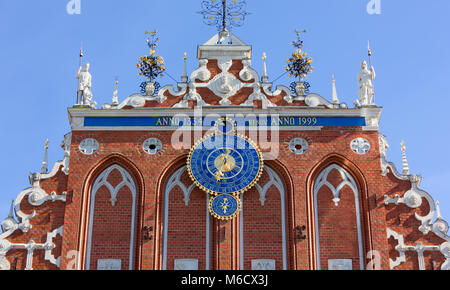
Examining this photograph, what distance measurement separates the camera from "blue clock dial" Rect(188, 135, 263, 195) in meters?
23.3

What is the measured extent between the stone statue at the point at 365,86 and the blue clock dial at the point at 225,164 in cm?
370

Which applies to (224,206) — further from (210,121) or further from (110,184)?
(110,184)

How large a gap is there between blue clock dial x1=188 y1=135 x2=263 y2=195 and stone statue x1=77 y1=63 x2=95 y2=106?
369 cm

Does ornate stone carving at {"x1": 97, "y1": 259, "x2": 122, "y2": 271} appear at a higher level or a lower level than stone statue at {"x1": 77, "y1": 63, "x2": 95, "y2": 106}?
lower

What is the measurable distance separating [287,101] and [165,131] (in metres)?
3.84

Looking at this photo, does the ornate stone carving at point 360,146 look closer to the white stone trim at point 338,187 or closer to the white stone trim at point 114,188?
the white stone trim at point 338,187

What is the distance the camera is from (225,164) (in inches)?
925

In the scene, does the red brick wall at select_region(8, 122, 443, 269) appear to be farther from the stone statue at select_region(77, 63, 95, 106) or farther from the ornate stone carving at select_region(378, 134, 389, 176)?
the stone statue at select_region(77, 63, 95, 106)

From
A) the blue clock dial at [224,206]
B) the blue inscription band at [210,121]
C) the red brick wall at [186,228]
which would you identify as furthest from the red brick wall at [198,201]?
the blue clock dial at [224,206]

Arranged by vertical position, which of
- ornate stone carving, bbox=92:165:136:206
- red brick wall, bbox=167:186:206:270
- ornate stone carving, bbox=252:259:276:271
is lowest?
ornate stone carving, bbox=252:259:276:271

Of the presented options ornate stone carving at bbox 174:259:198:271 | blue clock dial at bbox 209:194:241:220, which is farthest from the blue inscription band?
ornate stone carving at bbox 174:259:198:271

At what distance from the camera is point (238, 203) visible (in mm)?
23094

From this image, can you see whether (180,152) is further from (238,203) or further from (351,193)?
(351,193)

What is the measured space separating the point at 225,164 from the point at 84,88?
198 inches
